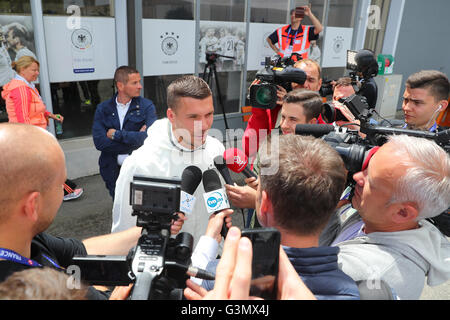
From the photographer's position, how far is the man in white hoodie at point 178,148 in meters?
2.06

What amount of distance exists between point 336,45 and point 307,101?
605cm

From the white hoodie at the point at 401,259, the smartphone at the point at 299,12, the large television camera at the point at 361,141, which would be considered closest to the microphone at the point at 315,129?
the large television camera at the point at 361,141

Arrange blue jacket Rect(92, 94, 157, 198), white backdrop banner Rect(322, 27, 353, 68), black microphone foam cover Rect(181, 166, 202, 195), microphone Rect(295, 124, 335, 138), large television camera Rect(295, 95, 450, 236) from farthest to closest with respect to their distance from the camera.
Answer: white backdrop banner Rect(322, 27, 353, 68) → blue jacket Rect(92, 94, 157, 198) → microphone Rect(295, 124, 335, 138) → black microphone foam cover Rect(181, 166, 202, 195) → large television camera Rect(295, 95, 450, 236)

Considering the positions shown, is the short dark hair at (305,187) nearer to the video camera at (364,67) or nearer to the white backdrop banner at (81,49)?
the video camera at (364,67)

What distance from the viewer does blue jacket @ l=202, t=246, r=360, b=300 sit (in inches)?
38.7

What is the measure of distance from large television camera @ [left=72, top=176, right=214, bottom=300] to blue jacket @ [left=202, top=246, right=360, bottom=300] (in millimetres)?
280

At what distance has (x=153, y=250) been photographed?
3.30 ft

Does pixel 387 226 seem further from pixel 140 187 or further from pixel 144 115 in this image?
pixel 144 115

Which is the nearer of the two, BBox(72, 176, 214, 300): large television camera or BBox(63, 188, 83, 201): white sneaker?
BBox(72, 176, 214, 300): large television camera

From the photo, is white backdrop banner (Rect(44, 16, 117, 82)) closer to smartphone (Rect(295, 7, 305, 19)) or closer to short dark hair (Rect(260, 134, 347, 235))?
smartphone (Rect(295, 7, 305, 19))

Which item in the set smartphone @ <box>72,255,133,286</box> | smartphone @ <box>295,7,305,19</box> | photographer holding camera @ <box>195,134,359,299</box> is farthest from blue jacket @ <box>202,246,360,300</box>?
smartphone @ <box>295,7,305,19</box>

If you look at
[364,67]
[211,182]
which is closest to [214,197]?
[211,182]

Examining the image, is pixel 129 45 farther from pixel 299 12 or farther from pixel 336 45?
pixel 336 45

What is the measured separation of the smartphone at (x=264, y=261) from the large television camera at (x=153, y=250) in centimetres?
20
